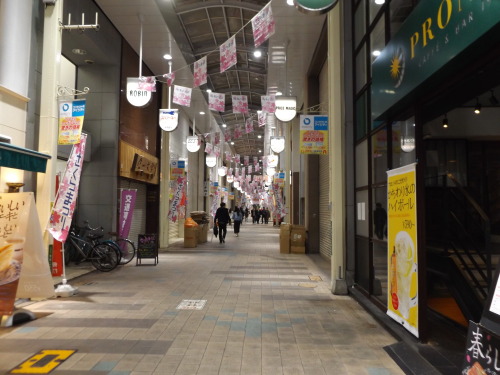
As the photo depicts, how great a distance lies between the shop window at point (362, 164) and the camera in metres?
7.02

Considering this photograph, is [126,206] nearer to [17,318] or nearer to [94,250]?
[94,250]

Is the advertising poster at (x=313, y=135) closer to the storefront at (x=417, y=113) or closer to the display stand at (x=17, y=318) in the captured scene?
the storefront at (x=417, y=113)

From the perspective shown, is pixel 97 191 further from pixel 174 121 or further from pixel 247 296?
pixel 247 296

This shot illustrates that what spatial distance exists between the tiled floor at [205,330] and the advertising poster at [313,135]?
358cm

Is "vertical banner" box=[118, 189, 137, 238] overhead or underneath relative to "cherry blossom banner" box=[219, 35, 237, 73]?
underneath

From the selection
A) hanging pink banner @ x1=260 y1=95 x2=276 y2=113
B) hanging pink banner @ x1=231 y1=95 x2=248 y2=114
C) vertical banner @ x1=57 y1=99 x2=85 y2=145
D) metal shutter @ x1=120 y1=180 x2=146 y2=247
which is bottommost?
metal shutter @ x1=120 y1=180 x2=146 y2=247

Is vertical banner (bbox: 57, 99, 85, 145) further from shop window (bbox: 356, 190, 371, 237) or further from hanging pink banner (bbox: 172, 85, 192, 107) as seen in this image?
shop window (bbox: 356, 190, 371, 237)

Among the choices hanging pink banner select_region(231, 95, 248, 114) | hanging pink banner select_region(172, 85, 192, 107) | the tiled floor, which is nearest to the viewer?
the tiled floor

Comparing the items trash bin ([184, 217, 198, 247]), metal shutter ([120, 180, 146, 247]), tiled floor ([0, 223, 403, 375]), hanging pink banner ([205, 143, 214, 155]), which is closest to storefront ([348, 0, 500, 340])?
tiled floor ([0, 223, 403, 375])

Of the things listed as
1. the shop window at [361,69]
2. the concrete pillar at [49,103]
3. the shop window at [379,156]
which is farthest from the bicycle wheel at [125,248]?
the shop window at [361,69]

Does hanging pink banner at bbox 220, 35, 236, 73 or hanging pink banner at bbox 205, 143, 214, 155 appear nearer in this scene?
hanging pink banner at bbox 220, 35, 236, 73

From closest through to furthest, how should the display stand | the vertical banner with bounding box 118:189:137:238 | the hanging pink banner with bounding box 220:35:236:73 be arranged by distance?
1. the display stand
2. the hanging pink banner with bounding box 220:35:236:73
3. the vertical banner with bounding box 118:189:137:238

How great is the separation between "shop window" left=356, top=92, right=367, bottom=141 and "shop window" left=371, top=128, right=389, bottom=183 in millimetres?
651

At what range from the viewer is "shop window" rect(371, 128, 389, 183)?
19.7 ft
